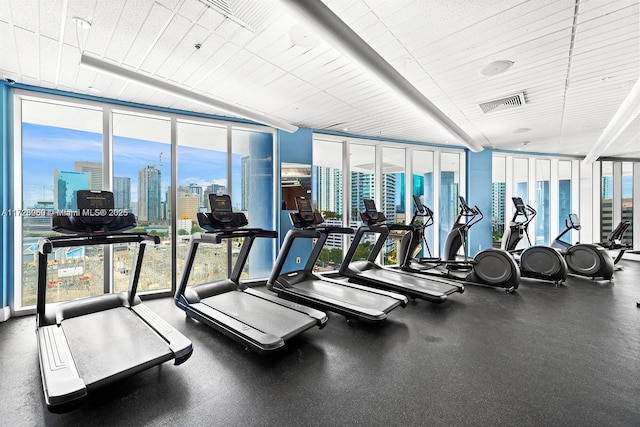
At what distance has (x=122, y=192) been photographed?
471 centimetres

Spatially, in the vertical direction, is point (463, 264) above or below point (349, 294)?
above

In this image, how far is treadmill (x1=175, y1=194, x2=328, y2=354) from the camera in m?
3.01

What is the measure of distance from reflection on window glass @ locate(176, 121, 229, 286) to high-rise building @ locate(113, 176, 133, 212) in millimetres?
576

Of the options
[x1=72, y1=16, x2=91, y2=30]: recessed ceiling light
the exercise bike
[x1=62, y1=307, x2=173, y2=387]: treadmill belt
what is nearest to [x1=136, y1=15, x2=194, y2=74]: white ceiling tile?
[x1=72, y1=16, x2=91, y2=30]: recessed ceiling light

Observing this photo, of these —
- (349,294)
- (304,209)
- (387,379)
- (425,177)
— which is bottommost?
(387,379)

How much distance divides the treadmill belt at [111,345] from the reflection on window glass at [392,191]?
5451 mm

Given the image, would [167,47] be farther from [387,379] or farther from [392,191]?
[392,191]

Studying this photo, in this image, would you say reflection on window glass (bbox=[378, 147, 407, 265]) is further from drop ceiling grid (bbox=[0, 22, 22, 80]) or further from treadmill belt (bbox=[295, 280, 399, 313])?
drop ceiling grid (bbox=[0, 22, 22, 80])

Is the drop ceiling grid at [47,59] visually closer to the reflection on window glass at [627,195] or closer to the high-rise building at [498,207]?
the high-rise building at [498,207]

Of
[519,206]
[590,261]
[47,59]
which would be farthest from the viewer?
[519,206]

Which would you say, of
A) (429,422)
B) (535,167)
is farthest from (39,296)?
(535,167)

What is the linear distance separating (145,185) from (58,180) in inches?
42.3

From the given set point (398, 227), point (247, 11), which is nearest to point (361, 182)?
point (398, 227)

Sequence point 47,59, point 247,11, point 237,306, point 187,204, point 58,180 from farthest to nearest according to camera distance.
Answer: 1. point 187,204
2. point 58,180
3. point 237,306
4. point 47,59
5. point 247,11
